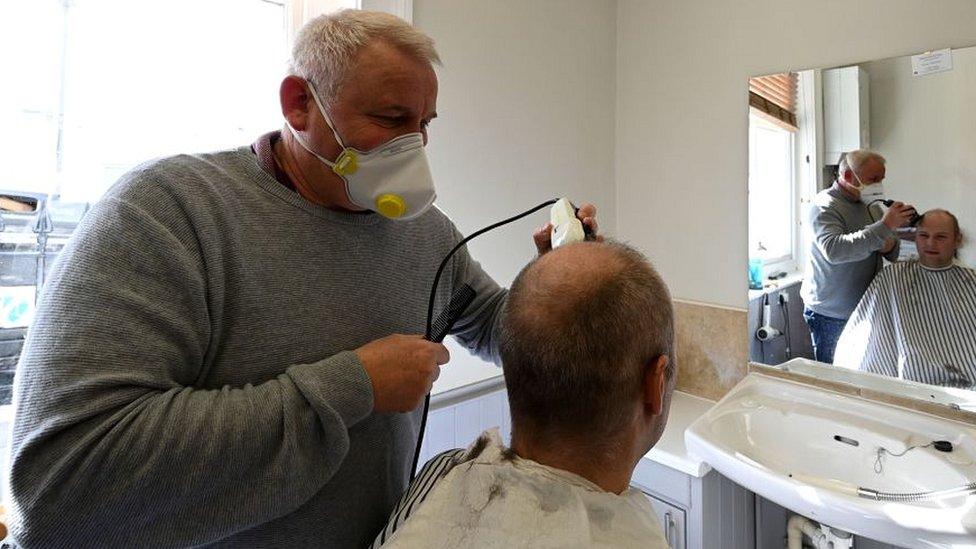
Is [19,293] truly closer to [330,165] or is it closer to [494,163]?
[330,165]

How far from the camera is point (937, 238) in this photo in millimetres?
1491

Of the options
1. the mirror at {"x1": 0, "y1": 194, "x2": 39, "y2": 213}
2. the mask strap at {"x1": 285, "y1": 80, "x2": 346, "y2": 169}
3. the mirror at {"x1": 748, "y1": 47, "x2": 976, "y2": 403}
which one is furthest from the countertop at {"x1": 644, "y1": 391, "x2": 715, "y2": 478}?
the mirror at {"x1": 0, "y1": 194, "x2": 39, "y2": 213}

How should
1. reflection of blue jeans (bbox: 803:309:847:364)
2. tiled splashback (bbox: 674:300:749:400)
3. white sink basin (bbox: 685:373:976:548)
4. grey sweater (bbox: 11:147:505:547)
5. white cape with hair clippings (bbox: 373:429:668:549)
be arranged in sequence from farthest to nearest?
tiled splashback (bbox: 674:300:749:400) → reflection of blue jeans (bbox: 803:309:847:364) → white sink basin (bbox: 685:373:976:548) → white cape with hair clippings (bbox: 373:429:668:549) → grey sweater (bbox: 11:147:505:547)

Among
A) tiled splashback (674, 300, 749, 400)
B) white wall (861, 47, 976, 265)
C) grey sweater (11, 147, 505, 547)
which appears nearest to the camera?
grey sweater (11, 147, 505, 547)

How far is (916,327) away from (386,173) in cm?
167

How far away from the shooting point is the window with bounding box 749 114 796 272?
1742 millimetres

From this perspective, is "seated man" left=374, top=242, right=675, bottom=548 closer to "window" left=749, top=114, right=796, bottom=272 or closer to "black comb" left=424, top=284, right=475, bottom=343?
"black comb" left=424, top=284, right=475, bottom=343

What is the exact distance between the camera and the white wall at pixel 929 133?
1.43 meters

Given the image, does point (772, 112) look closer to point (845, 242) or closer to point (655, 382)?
point (845, 242)

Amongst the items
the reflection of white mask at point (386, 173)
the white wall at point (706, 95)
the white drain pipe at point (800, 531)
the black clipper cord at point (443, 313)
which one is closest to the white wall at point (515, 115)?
the white wall at point (706, 95)

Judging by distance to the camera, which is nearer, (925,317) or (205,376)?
(205,376)

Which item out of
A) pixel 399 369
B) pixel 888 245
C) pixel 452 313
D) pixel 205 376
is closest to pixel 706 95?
pixel 888 245

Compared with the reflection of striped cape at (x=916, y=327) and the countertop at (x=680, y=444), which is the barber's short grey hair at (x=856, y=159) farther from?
the countertop at (x=680, y=444)

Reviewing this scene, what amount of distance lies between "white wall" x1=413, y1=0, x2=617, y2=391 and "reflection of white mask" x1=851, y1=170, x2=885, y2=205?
88 cm
